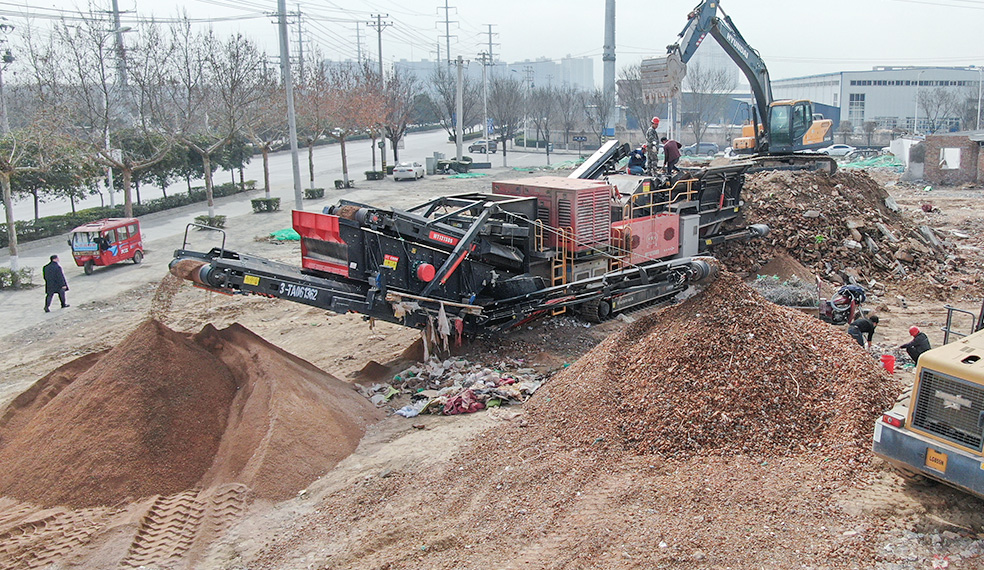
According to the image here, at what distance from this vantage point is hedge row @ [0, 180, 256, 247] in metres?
24.4

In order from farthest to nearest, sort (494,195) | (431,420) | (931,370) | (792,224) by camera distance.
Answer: (792,224)
(494,195)
(431,420)
(931,370)

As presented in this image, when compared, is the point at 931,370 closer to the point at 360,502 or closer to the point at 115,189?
the point at 360,502

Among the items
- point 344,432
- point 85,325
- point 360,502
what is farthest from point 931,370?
point 85,325

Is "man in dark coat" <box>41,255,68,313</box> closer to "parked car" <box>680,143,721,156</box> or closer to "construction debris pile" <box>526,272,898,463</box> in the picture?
"construction debris pile" <box>526,272,898,463</box>

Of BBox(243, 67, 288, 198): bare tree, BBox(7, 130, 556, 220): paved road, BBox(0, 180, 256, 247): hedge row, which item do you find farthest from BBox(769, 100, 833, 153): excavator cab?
BBox(0, 180, 256, 247): hedge row

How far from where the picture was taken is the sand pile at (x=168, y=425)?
7.64 m

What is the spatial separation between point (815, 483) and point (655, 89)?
14015 millimetres

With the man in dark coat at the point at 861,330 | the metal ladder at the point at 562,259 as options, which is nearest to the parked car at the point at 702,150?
the metal ladder at the point at 562,259

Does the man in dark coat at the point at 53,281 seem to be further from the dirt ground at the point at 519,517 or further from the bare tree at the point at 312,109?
the bare tree at the point at 312,109

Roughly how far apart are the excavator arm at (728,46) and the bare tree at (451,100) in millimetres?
29623

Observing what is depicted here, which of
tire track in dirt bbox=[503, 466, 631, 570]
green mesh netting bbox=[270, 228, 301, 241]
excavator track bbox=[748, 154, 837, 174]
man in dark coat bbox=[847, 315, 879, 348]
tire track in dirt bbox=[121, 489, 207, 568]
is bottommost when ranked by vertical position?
tire track in dirt bbox=[121, 489, 207, 568]

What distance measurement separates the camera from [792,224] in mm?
17891

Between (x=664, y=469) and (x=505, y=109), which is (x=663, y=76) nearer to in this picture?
(x=664, y=469)

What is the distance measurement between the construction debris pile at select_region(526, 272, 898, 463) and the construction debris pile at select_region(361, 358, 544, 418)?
31.0 inches
